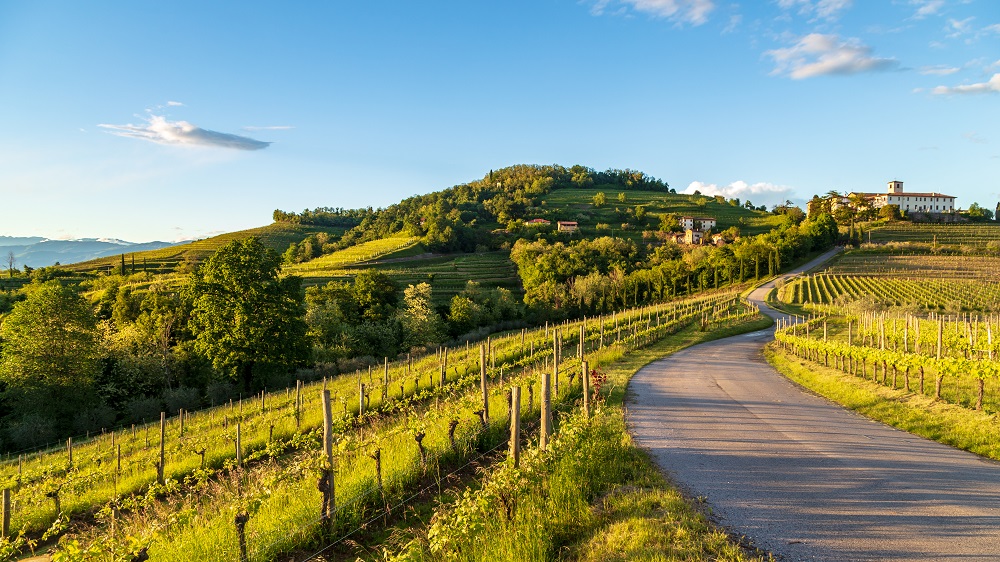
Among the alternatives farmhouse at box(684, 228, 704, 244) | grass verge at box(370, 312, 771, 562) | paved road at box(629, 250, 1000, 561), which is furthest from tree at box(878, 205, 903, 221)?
grass verge at box(370, 312, 771, 562)

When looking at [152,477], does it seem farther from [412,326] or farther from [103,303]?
[103,303]

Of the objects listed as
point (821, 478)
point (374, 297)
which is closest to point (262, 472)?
point (821, 478)

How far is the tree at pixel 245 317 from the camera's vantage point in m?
31.2

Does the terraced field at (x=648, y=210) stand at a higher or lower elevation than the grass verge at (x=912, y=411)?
higher

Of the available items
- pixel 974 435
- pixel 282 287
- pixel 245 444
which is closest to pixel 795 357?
pixel 974 435

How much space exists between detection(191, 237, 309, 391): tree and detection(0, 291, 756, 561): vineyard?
23.0 ft

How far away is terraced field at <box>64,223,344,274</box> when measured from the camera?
8838cm

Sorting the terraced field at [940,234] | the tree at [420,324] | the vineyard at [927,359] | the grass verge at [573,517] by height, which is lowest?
the tree at [420,324]

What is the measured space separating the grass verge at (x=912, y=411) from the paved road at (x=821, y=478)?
1.71ft

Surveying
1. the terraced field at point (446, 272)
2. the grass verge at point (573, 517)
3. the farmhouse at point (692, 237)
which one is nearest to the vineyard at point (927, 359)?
the grass verge at point (573, 517)

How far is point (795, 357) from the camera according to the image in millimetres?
27156

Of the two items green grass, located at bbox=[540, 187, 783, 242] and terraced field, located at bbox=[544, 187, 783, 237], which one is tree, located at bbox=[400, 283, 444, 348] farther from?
terraced field, located at bbox=[544, 187, 783, 237]

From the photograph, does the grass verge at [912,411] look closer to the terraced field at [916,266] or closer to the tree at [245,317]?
the tree at [245,317]

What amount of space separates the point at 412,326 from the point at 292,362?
17932 millimetres
